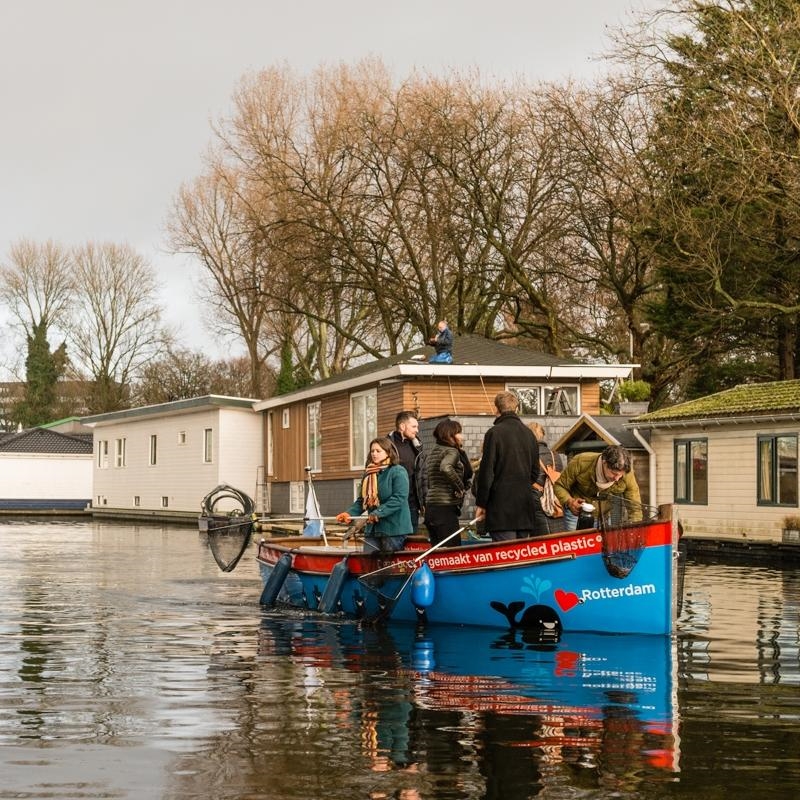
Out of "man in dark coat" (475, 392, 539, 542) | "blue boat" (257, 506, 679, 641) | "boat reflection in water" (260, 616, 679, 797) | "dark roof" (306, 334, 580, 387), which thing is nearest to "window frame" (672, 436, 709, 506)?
"dark roof" (306, 334, 580, 387)

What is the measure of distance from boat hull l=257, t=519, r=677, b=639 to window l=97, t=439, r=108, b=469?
4821 centimetres

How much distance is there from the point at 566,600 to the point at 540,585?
281mm

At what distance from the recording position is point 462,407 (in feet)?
126

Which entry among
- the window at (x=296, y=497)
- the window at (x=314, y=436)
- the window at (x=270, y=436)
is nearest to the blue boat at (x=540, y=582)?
the window at (x=314, y=436)

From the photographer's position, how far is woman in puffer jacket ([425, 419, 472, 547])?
14.9m

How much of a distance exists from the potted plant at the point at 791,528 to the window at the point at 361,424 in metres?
13.7

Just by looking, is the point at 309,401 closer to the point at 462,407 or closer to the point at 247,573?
the point at 462,407

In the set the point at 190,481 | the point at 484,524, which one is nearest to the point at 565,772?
the point at 484,524

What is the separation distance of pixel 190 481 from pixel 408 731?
44.6 m

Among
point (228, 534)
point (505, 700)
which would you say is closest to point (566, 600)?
point (505, 700)

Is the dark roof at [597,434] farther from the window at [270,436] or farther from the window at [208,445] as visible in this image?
the window at [208,445]

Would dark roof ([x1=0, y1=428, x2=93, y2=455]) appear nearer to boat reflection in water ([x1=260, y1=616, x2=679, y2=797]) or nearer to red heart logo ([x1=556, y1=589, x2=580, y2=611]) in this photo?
boat reflection in water ([x1=260, y1=616, x2=679, y2=797])

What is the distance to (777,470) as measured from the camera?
29.3 metres

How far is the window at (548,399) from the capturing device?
38.6 meters
